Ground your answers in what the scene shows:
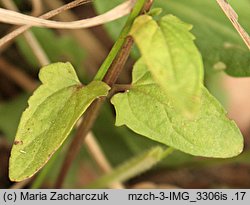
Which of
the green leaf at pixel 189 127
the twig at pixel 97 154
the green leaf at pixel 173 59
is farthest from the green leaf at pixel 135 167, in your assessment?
the green leaf at pixel 173 59

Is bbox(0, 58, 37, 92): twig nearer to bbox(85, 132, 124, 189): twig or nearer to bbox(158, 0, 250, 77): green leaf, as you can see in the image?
bbox(85, 132, 124, 189): twig

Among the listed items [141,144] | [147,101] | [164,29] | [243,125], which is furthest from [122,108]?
[243,125]

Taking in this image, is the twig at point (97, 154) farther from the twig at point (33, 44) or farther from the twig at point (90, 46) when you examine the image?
the twig at point (90, 46)

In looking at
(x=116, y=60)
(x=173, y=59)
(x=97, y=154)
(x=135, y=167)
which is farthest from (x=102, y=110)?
(x=173, y=59)

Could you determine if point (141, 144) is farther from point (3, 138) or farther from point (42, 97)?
point (42, 97)

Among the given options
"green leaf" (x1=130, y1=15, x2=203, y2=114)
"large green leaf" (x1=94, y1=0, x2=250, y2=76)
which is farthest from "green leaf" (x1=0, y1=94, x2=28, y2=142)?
"green leaf" (x1=130, y1=15, x2=203, y2=114)

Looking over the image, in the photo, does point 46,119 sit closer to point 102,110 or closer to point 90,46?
point 102,110
